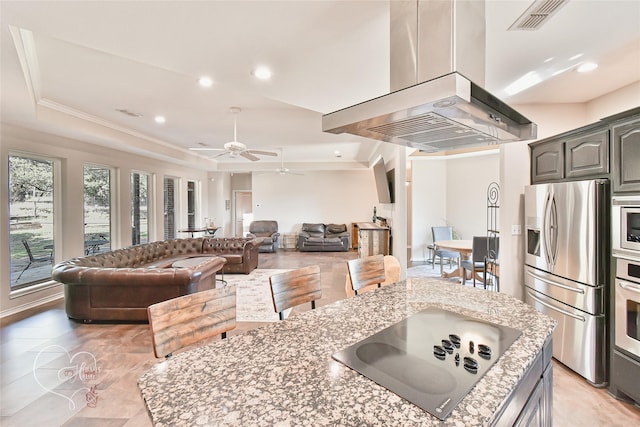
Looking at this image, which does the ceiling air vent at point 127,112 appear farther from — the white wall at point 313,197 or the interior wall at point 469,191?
the interior wall at point 469,191

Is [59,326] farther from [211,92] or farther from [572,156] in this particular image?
[572,156]

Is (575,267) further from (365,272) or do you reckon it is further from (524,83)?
(365,272)

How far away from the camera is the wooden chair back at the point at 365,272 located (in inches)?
80.7

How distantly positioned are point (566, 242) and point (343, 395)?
264 cm

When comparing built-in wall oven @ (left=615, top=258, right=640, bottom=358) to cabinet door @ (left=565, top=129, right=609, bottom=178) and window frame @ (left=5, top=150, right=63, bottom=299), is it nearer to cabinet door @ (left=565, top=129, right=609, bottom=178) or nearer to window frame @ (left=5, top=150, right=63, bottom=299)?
cabinet door @ (left=565, top=129, right=609, bottom=178)

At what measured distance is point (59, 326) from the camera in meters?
3.44

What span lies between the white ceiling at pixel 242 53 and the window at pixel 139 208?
2246 millimetres

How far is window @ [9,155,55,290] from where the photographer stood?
3.98m

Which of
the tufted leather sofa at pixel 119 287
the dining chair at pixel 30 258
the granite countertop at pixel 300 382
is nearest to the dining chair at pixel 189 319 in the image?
the granite countertop at pixel 300 382

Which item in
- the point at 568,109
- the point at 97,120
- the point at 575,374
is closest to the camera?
the point at 575,374

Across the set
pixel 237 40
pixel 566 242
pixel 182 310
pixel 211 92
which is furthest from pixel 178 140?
pixel 566 242

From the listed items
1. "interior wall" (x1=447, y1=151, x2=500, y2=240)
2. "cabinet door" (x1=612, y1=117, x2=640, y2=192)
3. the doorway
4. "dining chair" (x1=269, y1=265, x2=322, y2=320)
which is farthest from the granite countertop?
the doorway

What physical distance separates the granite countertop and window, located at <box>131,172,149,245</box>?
6.14 m

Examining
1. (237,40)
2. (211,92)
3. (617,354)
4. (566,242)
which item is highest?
(211,92)
